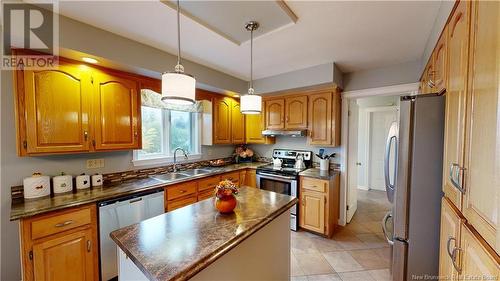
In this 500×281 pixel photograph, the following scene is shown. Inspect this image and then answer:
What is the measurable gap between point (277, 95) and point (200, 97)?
1335mm

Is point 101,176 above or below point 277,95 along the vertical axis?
below

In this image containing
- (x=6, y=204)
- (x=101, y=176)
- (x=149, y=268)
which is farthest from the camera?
(x=101, y=176)

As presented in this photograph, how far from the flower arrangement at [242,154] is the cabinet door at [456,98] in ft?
9.99

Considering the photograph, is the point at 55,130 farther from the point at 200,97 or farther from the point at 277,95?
the point at 277,95

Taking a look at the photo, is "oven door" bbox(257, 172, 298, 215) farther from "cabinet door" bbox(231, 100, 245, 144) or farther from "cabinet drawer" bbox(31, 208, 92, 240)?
"cabinet drawer" bbox(31, 208, 92, 240)

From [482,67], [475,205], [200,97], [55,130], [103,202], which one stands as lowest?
[103,202]

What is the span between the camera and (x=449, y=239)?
95cm

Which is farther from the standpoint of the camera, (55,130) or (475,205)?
(55,130)

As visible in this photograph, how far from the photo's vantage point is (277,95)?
3.46 meters

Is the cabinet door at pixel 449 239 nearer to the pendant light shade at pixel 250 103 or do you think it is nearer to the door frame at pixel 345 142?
the pendant light shade at pixel 250 103

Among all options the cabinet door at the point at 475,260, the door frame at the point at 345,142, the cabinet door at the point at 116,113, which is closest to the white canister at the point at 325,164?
the door frame at the point at 345,142

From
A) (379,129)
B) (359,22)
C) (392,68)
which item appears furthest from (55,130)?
(379,129)

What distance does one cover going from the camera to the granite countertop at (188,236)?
85 centimetres

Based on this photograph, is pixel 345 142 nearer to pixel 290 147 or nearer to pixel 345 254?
pixel 290 147
